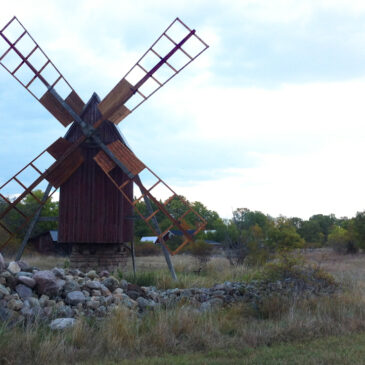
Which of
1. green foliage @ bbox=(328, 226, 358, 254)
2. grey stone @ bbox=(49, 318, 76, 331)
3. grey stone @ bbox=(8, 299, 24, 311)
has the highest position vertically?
green foliage @ bbox=(328, 226, 358, 254)

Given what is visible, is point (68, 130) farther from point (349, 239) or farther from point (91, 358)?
point (349, 239)

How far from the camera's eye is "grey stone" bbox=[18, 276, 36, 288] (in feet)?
29.4

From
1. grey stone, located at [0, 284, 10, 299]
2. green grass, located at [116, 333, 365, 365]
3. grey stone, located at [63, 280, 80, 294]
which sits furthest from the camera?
grey stone, located at [63, 280, 80, 294]

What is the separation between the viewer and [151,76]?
14711mm

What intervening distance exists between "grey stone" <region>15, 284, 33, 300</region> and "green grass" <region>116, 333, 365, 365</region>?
128 inches

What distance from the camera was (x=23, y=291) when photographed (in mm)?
8703

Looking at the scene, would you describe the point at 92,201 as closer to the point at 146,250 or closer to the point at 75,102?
the point at 75,102

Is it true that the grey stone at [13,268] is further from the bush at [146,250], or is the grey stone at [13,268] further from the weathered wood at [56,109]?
the bush at [146,250]

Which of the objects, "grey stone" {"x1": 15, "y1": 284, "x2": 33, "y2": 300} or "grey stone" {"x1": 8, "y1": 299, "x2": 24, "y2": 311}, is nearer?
"grey stone" {"x1": 8, "y1": 299, "x2": 24, "y2": 311}

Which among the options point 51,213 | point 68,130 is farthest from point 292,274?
point 51,213

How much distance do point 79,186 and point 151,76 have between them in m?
4.29

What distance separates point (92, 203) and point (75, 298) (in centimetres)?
722

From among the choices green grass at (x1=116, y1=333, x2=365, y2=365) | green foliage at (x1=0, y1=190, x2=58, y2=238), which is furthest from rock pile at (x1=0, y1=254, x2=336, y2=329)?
green foliage at (x1=0, y1=190, x2=58, y2=238)

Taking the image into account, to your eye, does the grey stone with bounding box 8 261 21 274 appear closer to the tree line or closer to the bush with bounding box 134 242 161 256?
the tree line
